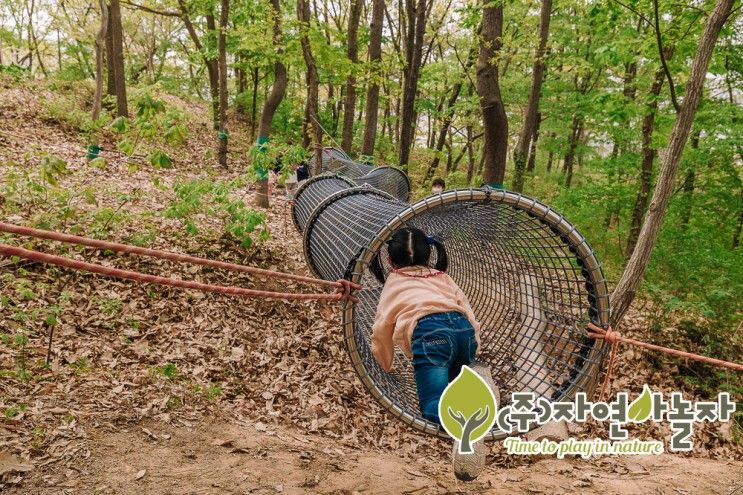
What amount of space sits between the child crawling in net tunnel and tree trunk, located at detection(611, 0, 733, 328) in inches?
103

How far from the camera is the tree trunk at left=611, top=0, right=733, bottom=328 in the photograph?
4.05 m

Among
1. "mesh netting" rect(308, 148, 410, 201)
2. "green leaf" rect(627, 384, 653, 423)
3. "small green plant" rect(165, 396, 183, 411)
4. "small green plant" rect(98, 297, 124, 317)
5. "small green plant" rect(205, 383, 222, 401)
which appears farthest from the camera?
"mesh netting" rect(308, 148, 410, 201)

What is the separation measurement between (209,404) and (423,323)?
6.25ft

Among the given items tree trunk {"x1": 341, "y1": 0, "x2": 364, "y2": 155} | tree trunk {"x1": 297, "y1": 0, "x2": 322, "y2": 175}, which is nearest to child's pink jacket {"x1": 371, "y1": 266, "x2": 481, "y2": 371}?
tree trunk {"x1": 297, "y1": 0, "x2": 322, "y2": 175}

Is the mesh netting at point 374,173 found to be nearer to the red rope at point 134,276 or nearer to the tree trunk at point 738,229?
the red rope at point 134,276

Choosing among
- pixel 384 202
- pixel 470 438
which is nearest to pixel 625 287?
pixel 384 202

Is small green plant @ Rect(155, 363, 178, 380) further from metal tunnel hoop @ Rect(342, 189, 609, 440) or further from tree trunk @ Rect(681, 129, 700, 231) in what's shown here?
tree trunk @ Rect(681, 129, 700, 231)

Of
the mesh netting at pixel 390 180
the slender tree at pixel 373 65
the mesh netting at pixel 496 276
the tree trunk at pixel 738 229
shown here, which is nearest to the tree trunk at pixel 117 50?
the slender tree at pixel 373 65

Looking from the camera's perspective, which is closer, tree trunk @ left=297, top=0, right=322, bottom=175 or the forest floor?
the forest floor

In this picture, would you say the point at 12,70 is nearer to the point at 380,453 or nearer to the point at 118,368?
the point at 118,368

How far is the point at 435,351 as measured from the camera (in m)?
2.69

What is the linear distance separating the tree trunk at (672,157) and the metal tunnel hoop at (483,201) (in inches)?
79.3

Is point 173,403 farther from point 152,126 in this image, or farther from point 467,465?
point 152,126

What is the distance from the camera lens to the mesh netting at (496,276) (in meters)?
2.75
